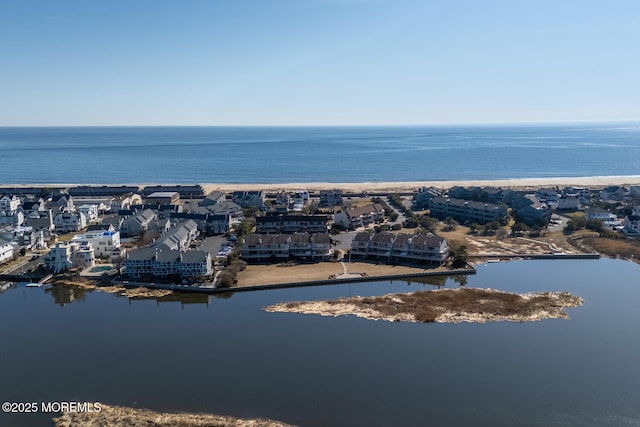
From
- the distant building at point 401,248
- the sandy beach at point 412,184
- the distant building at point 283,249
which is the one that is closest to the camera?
the distant building at point 401,248

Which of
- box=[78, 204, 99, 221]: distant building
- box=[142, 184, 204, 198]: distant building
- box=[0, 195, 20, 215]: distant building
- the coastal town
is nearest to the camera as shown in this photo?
the coastal town

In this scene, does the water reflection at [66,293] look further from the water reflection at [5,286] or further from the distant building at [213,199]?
the distant building at [213,199]

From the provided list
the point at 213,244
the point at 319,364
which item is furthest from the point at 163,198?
the point at 319,364

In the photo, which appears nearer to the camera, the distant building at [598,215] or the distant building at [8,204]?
the distant building at [598,215]

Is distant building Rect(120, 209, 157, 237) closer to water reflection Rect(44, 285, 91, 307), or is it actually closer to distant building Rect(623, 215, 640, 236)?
water reflection Rect(44, 285, 91, 307)

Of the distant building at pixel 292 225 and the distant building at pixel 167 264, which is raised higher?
the distant building at pixel 292 225

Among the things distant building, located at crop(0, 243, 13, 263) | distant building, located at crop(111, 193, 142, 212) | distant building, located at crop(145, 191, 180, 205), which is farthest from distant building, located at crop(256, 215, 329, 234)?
distant building, located at crop(0, 243, 13, 263)

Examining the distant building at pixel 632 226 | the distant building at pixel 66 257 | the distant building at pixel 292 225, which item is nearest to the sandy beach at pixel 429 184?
the distant building at pixel 292 225

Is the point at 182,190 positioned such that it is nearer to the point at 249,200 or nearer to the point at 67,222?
the point at 249,200
